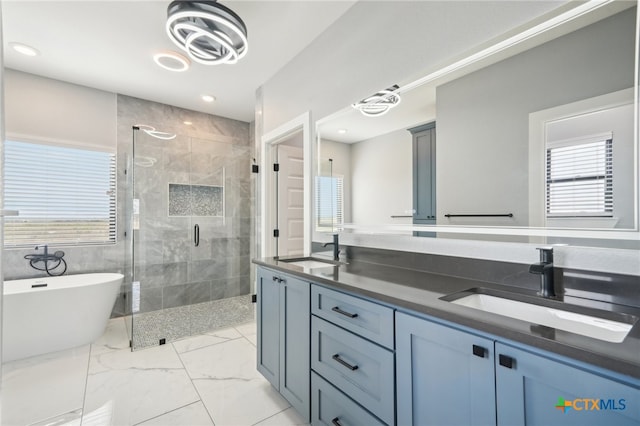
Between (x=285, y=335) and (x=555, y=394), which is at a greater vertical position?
(x=555, y=394)

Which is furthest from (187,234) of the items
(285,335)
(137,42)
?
(285,335)

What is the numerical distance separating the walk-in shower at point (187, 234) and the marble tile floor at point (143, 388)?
1.68ft

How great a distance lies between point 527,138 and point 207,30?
1958 mm

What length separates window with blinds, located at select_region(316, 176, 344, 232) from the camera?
226cm

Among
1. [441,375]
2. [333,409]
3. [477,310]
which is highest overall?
[477,310]

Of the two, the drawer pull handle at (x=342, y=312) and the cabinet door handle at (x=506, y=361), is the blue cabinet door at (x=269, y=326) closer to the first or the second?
the drawer pull handle at (x=342, y=312)

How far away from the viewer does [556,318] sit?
1.05 meters

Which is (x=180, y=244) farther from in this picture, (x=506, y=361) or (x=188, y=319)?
(x=506, y=361)

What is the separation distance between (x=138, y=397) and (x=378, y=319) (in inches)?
73.0

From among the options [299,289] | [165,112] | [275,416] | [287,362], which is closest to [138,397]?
[275,416]

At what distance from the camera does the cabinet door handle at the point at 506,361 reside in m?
0.82

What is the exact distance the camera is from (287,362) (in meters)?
1.80

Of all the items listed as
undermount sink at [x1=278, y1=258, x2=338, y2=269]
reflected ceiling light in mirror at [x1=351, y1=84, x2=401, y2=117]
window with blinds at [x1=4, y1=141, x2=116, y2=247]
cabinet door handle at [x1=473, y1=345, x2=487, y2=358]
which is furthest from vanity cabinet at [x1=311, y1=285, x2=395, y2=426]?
window with blinds at [x1=4, y1=141, x2=116, y2=247]

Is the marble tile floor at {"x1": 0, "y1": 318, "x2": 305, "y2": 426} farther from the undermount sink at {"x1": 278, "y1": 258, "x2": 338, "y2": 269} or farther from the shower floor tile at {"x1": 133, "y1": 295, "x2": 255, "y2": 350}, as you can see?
the undermount sink at {"x1": 278, "y1": 258, "x2": 338, "y2": 269}
